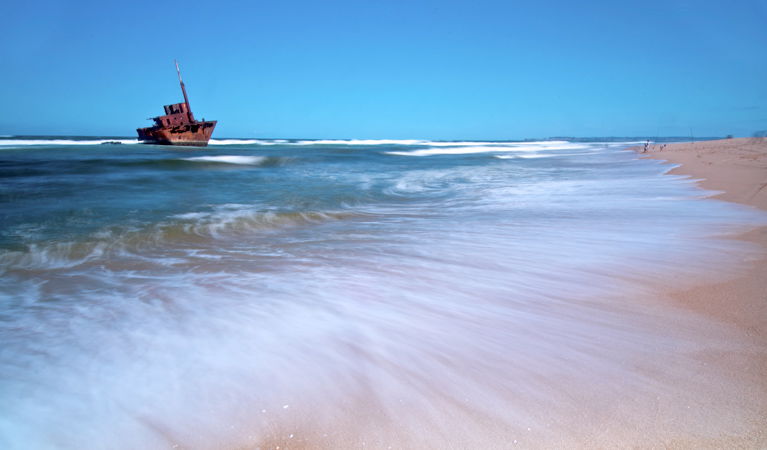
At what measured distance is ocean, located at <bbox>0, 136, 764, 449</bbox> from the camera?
1256 millimetres

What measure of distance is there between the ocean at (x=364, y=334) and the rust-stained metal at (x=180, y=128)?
110 feet

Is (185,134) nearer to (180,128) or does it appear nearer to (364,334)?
(180,128)

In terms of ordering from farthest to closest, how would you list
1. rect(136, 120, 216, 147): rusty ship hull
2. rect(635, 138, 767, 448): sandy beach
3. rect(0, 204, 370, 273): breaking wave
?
rect(136, 120, 216, 147): rusty ship hull → rect(0, 204, 370, 273): breaking wave → rect(635, 138, 767, 448): sandy beach

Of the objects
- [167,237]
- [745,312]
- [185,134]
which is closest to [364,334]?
[745,312]

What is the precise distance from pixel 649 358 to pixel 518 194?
5933 mm

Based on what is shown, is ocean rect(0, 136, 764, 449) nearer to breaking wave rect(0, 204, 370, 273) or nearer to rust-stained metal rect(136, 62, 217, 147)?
breaking wave rect(0, 204, 370, 273)

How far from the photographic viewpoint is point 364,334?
1.86 meters

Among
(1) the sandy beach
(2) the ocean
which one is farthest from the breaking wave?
(1) the sandy beach

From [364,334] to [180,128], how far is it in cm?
3761

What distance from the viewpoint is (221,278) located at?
2.83 m

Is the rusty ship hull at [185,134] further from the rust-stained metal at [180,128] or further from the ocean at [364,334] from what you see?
the ocean at [364,334]

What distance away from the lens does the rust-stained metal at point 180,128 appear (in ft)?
113

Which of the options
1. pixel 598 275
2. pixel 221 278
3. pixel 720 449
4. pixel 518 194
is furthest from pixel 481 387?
pixel 518 194

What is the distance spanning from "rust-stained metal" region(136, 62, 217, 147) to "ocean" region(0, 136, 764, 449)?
110 ft
